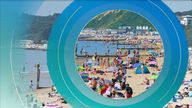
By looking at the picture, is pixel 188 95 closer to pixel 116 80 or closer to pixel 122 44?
pixel 116 80

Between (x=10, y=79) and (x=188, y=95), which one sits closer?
(x=10, y=79)

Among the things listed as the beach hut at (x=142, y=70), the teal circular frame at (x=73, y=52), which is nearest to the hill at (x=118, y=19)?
the beach hut at (x=142, y=70)

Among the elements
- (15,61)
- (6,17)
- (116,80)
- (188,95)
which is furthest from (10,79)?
(188,95)

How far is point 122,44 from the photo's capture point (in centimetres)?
776

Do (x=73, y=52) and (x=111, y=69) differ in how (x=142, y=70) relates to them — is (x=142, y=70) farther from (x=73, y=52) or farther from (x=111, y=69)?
(x=73, y=52)

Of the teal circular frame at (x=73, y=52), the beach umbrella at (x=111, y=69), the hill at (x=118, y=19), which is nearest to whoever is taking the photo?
the teal circular frame at (x=73, y=52)

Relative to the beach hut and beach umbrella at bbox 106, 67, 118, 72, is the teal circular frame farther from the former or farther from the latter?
beach umbrella at bbox 106, 67, 118, 72

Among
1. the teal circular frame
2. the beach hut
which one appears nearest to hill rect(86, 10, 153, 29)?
the beach hut

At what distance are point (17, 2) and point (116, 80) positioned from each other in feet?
6.17

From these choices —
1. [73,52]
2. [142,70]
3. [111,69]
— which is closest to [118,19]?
[111,69]

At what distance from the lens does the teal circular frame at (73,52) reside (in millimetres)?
5801

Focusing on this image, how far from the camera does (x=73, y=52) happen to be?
5895 millimetres

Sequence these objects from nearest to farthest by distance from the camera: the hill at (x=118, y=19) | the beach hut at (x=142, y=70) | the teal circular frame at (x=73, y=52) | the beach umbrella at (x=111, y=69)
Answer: the teal circular frame at (x=73, y=52)
the hill at (x=118, y=19)
the beach hut at (x=142, y=70)
the beach umbrella at (x=111, y=69)

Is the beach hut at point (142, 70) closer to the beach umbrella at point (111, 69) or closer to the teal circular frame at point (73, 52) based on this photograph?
the beach umbrella at point (111, 69)
